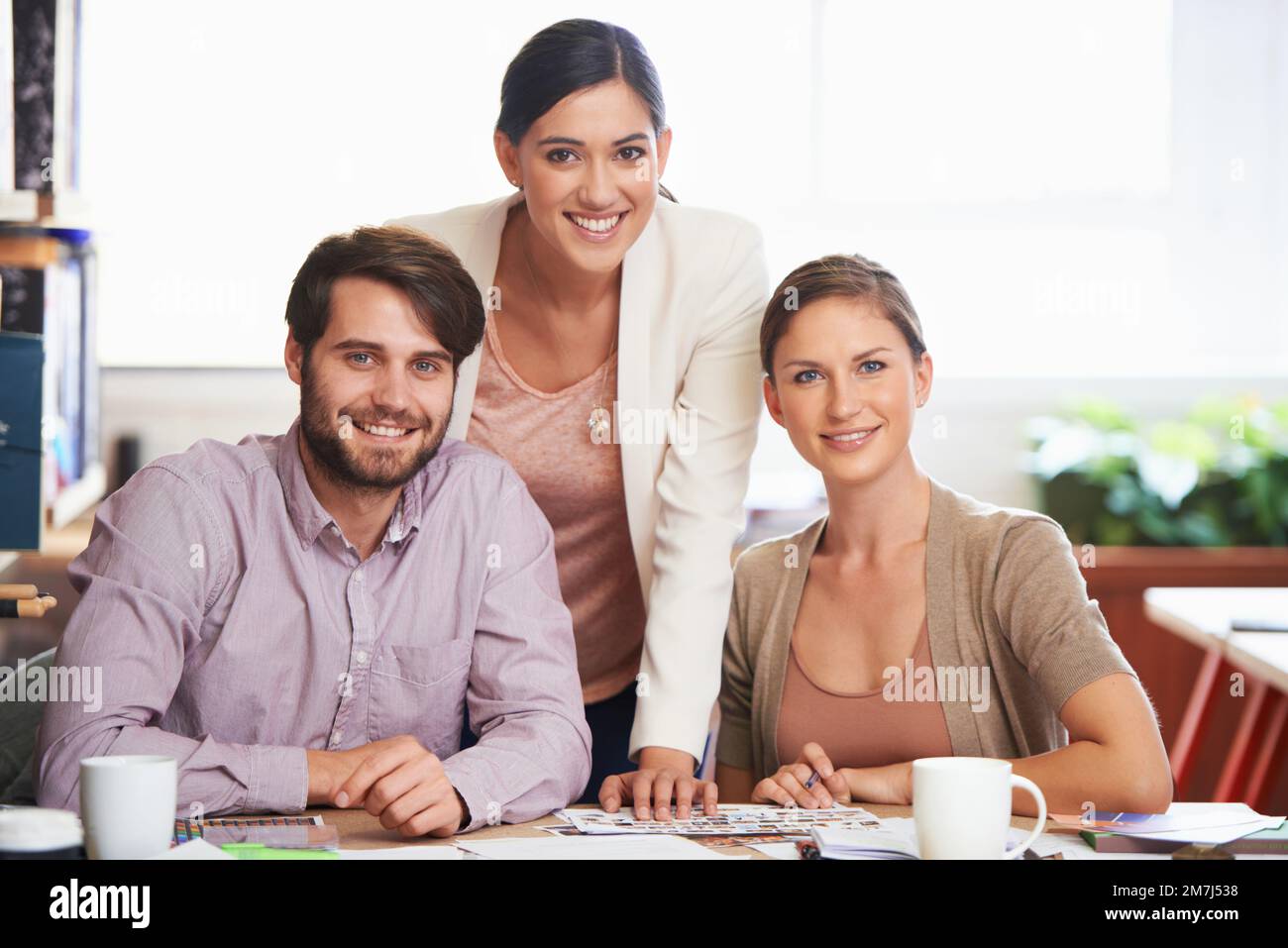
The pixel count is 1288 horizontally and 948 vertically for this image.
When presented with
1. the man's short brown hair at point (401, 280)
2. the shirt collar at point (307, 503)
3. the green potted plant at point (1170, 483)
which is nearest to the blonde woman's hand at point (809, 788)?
the shirt collar at point (307, 503)

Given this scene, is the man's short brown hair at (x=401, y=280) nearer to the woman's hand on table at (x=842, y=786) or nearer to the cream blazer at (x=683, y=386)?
the cream blazer at (x=683, y=386)

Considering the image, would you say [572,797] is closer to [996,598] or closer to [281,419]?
[996,598]

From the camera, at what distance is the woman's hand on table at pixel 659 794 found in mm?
1549

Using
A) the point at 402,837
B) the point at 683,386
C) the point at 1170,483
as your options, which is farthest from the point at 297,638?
the point at 1170,483

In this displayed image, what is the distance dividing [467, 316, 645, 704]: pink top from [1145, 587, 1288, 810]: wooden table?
1.03 metres

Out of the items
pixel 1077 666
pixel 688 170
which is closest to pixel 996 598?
pixel 1077 666

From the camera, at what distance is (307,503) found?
5.61 ft

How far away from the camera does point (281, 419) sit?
4516mm

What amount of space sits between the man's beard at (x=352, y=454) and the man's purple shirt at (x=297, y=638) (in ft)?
0.12

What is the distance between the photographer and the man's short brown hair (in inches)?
69.4

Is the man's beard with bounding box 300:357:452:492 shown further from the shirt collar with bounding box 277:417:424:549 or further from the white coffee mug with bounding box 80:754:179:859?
the white coffee mug with bounding box 80:754:179:859

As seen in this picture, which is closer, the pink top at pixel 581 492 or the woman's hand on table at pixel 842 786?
the woman's hand on table at pixel 842 786

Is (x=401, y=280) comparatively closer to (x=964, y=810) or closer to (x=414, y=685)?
(x=414, y=685)

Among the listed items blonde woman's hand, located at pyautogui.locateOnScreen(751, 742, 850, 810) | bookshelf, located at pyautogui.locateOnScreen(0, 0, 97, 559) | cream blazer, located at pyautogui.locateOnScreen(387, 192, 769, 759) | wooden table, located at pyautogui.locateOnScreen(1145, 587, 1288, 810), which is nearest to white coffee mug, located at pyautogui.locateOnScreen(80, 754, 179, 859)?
blonde woman's hand, located at pyautogui.locateOnScreen(751, 742, 850, 810)
